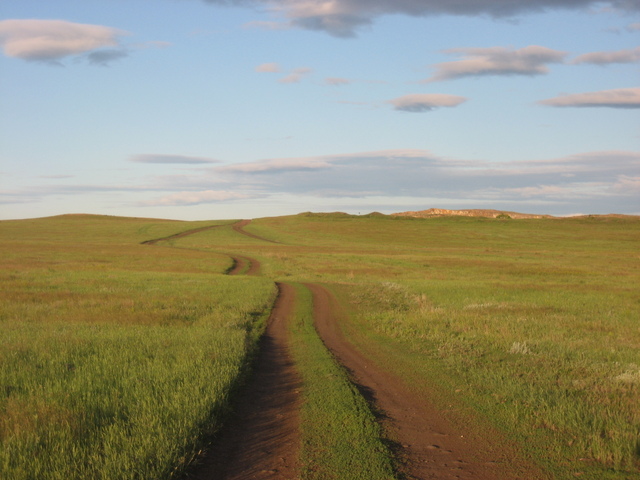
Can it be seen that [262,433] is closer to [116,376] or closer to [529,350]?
[116,376]

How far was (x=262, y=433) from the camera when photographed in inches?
285

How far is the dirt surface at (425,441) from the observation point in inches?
240

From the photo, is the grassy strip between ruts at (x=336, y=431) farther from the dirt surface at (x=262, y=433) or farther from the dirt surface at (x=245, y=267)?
the dirt surface at (x=245, y=267)

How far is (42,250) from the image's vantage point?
60719 millimetres

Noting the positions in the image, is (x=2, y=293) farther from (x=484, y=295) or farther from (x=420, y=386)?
(x=484, y=295)

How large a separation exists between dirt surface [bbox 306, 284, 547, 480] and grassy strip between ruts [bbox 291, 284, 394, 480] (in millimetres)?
292

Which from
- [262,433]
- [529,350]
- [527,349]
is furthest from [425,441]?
[529,350]

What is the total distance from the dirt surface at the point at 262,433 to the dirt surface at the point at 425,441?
135 cm

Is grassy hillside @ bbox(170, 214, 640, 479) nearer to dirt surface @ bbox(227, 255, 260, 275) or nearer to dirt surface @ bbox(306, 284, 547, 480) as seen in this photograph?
dirt surface @ bbox(306, 284, 547, 480)

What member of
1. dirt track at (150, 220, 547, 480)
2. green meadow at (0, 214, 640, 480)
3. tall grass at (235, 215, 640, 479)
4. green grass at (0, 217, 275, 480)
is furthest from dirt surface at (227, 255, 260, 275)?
dirt track at (150, 220, 547, 480)

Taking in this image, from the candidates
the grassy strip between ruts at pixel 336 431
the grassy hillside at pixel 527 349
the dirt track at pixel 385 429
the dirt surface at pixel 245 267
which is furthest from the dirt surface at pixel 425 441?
the dirt surface at pixel 245 267

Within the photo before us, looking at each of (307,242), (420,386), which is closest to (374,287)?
(420,386)

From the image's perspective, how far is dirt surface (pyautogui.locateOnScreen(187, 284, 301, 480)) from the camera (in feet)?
19.8

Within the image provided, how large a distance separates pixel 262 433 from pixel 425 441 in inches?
89.4
